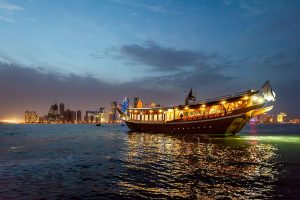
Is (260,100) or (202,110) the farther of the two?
(202,110)

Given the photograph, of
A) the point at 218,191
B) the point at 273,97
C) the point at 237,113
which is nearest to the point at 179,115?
the point at 237,113

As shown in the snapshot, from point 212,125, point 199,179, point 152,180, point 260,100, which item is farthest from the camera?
point 212,125

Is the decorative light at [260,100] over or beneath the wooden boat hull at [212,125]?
over

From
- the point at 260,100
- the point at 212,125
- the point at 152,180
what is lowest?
the point at 152,180

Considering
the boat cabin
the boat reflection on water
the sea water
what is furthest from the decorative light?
the boat reflection on water

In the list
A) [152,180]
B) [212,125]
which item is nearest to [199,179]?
[152,180]

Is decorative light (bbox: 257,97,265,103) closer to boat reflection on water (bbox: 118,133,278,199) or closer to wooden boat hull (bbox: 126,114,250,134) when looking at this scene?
wooden boat hull (bbox: 126,114,250,134)

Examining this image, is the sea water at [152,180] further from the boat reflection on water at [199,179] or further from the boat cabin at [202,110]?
the boat cabin at [202,110]

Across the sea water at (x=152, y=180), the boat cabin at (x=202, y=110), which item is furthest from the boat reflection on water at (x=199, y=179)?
the boat cabin at (x=202, y=110)

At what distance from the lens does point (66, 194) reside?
1336cm

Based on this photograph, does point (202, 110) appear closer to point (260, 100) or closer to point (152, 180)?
point (260, 100)

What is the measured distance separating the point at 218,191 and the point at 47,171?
11679 mm

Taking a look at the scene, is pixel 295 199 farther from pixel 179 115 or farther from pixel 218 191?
pixel 179 115

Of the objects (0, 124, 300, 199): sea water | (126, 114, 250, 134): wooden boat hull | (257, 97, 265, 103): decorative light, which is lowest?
(0, 124, 300, 199): sea water
